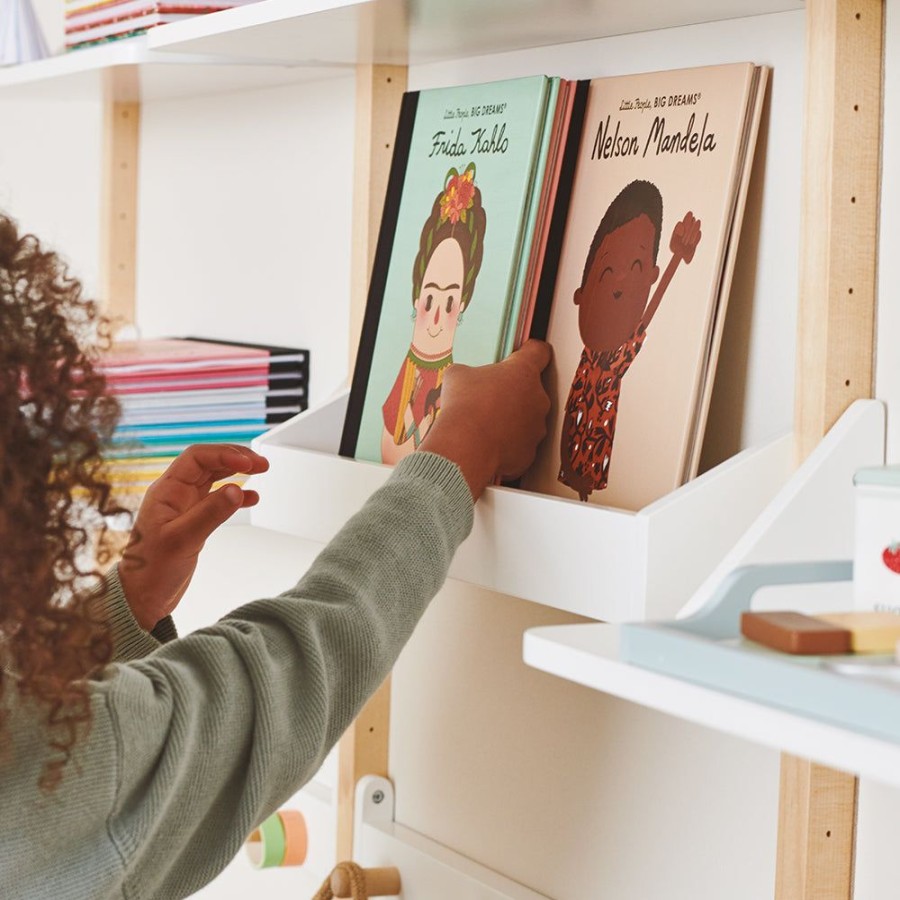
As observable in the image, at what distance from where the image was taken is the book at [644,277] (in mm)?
788

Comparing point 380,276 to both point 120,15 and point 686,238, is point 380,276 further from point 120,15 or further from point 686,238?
point 120,15

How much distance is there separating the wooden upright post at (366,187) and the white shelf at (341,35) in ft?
0.07

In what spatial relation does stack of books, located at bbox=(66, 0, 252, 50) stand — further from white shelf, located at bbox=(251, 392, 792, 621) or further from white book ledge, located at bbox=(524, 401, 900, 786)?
white book ledge, located at bbox=(524, 401, 900, 786)

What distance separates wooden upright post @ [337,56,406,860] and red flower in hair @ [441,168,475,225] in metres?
0.20

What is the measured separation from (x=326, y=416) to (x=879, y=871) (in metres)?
0.53

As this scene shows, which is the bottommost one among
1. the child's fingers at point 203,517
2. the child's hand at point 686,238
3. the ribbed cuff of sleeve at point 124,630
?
the ribbed cuff of sleeve at point 124,630

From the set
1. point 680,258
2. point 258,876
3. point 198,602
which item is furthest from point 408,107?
point 258,876

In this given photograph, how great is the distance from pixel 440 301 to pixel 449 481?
19cm

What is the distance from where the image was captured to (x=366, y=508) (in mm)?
796

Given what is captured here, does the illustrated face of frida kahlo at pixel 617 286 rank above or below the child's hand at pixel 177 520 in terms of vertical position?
above

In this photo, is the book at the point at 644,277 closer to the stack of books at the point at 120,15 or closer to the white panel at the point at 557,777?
the white panel at the point at 557,777

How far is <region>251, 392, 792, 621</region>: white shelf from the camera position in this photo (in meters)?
0.70

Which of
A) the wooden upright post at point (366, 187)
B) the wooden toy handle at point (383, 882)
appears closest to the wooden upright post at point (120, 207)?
the wooden upright post at point (366, 187)

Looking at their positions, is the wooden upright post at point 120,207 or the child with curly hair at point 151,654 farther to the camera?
the wooden upright post at point 120,207
